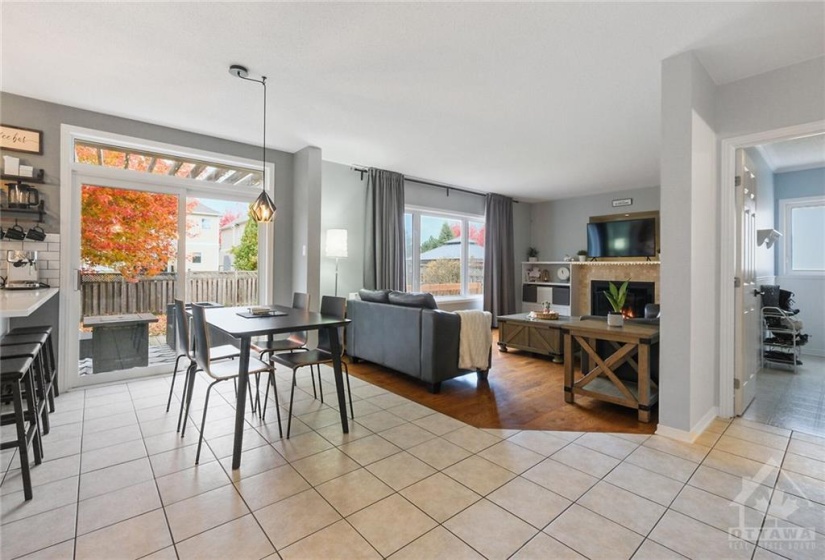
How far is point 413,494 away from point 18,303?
2551mm

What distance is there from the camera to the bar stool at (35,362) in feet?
7.50

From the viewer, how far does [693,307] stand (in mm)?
2516

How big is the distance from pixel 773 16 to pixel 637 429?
2.66 metres

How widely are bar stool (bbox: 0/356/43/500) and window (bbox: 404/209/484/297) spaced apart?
4.78 meters

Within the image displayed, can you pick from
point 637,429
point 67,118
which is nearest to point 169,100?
point 67,118

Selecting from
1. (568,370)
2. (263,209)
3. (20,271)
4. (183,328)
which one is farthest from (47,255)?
(568,370)

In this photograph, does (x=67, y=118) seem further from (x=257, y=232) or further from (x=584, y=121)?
(x=584, y=121)

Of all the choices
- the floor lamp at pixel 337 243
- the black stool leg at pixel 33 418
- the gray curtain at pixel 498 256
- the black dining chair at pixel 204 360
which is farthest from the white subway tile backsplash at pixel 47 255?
the gray curtain at pixel 498 256

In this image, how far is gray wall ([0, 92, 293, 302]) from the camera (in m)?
3.31

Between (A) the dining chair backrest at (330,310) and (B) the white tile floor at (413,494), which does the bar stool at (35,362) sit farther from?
(A) the dining chair backrest at (330,310)

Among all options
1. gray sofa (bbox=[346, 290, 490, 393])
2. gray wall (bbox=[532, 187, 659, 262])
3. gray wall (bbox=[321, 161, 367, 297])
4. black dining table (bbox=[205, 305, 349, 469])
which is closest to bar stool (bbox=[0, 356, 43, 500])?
black dining table (bbox=[205, 305, 349, 469])

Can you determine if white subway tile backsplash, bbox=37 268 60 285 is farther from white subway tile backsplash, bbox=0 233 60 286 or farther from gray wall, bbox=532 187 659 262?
gray wall, bbox=532 187 659 262

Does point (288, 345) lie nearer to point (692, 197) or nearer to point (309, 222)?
point (309, 222)

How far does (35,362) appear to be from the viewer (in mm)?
2611
